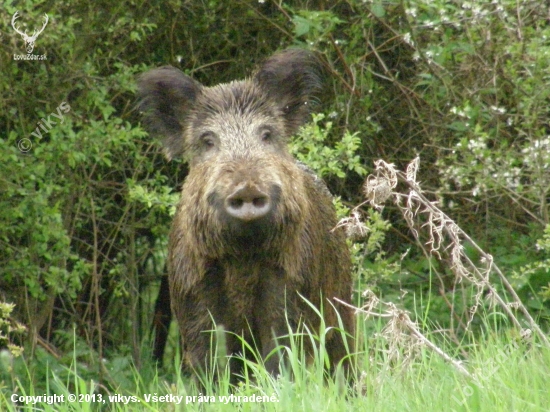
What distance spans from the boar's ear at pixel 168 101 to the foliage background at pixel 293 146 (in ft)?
2.59

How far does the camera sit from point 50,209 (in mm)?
6387

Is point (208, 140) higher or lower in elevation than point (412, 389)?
higher

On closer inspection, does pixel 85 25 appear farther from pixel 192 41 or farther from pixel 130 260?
pixel 130 260

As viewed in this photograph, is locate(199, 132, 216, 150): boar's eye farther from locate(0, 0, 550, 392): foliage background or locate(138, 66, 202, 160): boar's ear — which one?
locate(0, 0, 550, 392): foliage background

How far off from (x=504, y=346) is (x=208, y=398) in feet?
3.83

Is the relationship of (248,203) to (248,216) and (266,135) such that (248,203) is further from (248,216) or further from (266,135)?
(266,135)

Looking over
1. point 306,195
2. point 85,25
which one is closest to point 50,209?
point 85,25

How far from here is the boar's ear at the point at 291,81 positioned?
5.56 metres

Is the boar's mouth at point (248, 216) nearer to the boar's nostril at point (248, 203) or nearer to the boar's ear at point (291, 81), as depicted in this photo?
the boar's nostril at point (248, 203)

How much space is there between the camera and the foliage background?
20.9ft

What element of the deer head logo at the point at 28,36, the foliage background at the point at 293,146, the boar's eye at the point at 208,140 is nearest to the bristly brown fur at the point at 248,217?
the boar's eye at the point at 208,140

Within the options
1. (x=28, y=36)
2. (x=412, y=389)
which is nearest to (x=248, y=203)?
(x=412, y=389)

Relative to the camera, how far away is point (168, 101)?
5.68 meters

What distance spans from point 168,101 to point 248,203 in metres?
1.45
